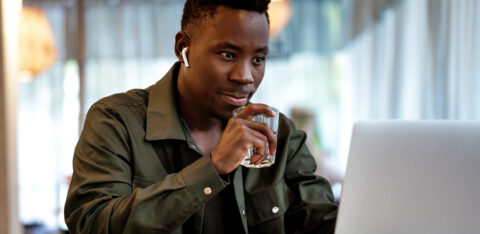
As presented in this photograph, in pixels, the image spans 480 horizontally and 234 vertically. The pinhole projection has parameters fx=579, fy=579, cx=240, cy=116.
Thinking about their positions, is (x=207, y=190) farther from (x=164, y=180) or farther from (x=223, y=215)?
(x=223, y=215)

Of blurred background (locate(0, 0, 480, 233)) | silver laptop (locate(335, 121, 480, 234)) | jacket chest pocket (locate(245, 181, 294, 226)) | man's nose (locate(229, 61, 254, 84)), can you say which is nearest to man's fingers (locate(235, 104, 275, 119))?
man's nose (locate(229, 61, 254, 84))

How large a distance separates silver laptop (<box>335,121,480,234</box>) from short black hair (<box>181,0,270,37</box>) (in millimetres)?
477

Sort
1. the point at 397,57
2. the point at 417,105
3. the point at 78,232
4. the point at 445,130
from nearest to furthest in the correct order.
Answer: the point at 445,130, the point at 78,232, the point at 417,105, the point at 397,57

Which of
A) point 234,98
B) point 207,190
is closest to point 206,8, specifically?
point 234,98

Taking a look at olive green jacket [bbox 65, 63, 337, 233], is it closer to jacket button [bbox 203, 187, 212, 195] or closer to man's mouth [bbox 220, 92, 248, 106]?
jacket button [bbox 203, 187, 212, 195]

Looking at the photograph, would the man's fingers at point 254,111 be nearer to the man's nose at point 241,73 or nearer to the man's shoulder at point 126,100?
the man's nose at point 241,73

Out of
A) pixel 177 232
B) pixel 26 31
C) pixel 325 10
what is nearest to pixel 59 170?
pixel 26 31

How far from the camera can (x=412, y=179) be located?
103 cm

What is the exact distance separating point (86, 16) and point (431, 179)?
560 cm

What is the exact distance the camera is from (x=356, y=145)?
1.02m

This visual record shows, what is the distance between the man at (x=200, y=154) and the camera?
1.20 m

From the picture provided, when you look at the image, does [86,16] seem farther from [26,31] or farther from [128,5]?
[26,31]

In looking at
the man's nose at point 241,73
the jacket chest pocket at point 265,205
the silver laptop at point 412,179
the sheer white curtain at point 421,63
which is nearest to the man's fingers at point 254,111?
the man's nose at point 241,73

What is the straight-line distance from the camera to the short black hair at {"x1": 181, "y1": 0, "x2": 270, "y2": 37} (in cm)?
136
